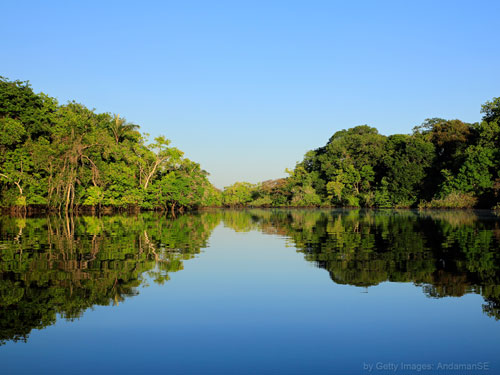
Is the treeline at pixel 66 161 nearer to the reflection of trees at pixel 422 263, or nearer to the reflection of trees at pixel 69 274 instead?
the reflection of trees at pixel 69 274

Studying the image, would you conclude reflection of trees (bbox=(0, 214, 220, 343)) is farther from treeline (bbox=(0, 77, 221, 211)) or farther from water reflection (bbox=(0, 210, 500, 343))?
treeline (bbox=(0, 77, 221, 211))

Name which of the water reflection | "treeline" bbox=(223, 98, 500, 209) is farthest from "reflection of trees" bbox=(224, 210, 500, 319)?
"treeline" bbox=(223, 98, 500, 209)

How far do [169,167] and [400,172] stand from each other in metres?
37.6

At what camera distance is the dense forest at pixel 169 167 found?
45.3 metres

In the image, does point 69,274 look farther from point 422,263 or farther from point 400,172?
point 400,172

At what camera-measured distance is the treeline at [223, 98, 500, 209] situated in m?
56.0

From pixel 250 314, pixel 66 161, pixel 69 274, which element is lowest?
pixel 250 314

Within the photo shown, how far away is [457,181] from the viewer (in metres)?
57.0

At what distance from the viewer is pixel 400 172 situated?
68312 millimetres

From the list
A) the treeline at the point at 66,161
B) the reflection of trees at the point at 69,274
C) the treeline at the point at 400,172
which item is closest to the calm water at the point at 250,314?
the reflection of trees at the point at 69,274

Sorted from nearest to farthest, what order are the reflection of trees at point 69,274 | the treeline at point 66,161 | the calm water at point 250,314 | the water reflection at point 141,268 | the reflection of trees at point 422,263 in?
the calm water at point 250,314 → the reflection of trees at point 69,274 → the water reflection at point 141,268 → the reflection of trees at point 422,263 → the treeline at point 66,161

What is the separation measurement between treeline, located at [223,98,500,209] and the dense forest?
180mm

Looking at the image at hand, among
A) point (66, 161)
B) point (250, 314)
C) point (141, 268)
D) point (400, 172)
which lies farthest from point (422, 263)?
point (400, 172)

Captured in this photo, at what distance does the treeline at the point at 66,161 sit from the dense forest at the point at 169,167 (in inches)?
4.6
